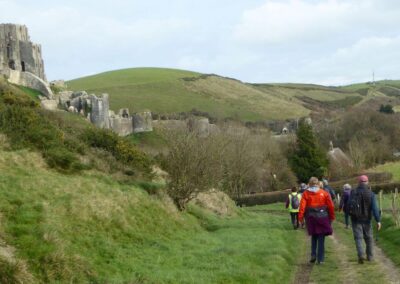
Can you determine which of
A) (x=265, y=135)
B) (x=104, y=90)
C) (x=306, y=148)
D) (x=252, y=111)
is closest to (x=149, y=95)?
(x=104, y=90)

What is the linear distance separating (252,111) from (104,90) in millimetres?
34222

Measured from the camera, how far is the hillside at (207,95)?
A: 396 feet

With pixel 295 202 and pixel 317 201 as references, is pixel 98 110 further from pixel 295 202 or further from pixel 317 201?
pixel 317 201

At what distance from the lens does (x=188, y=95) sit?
131 metres

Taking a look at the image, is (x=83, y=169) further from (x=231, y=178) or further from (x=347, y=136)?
(x=347, y=136)

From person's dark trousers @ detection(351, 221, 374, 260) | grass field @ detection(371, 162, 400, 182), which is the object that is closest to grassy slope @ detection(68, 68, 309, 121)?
grass field @ detection(371, 162, 400, 182)

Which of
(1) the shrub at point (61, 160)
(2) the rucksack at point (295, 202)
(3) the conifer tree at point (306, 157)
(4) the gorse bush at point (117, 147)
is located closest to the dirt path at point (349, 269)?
(2) the rucksack at point (295, 202)

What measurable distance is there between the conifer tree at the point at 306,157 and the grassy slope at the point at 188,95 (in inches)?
1793

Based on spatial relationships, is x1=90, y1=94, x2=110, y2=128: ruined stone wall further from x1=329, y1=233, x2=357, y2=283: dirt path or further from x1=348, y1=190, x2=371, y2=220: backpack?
x1=348, y1=190, x2=371, y2=220: backpack

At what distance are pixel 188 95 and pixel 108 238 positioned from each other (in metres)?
119

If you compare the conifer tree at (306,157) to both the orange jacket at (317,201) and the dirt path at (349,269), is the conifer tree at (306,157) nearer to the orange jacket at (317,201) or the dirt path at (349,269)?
the dirt path at (349,269)

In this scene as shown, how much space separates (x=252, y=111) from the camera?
406ft

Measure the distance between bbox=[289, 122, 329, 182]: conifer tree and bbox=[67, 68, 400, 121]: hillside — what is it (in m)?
45.2

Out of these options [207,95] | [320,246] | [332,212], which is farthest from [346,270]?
[207,95]
